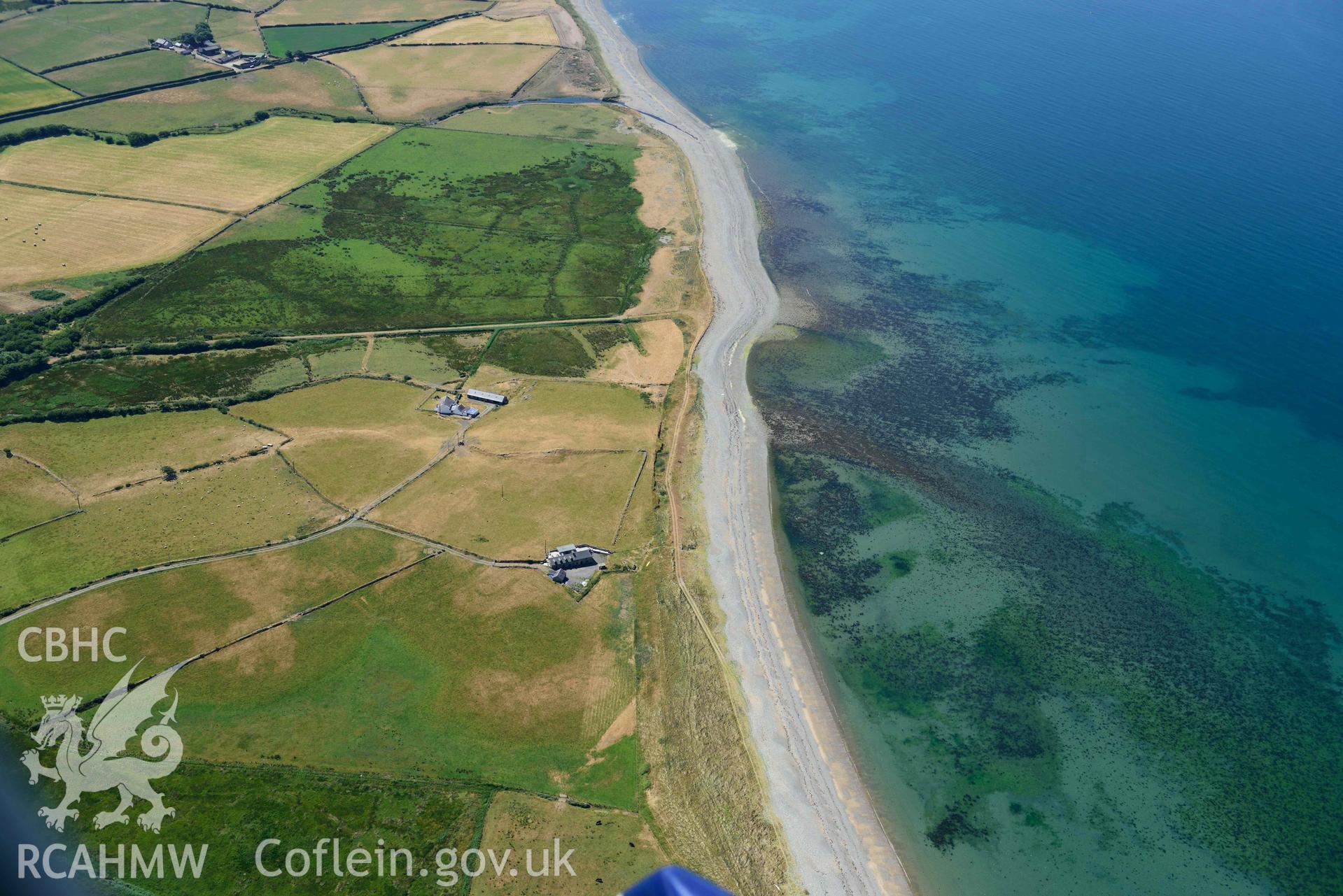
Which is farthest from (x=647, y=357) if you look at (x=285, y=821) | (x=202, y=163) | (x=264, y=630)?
(x=202, y=163)

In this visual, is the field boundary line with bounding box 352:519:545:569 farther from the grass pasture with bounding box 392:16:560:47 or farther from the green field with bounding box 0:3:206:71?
the green field with bounding box 0:3:206:71

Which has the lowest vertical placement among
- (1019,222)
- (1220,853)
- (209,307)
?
(1220,853)

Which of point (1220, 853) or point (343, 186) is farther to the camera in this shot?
point (343, 186)

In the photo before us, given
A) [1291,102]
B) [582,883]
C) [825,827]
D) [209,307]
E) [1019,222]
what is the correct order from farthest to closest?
[1291,102] → [1019,222] → [209,307] → [825,827] → [582,883]

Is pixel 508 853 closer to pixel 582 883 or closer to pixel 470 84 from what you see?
pixel 582 883

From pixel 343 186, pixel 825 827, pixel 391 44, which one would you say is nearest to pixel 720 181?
pixel 343 186

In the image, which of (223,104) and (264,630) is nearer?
(264,630)

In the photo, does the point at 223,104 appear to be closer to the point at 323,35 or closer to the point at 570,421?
the point at 323,35
